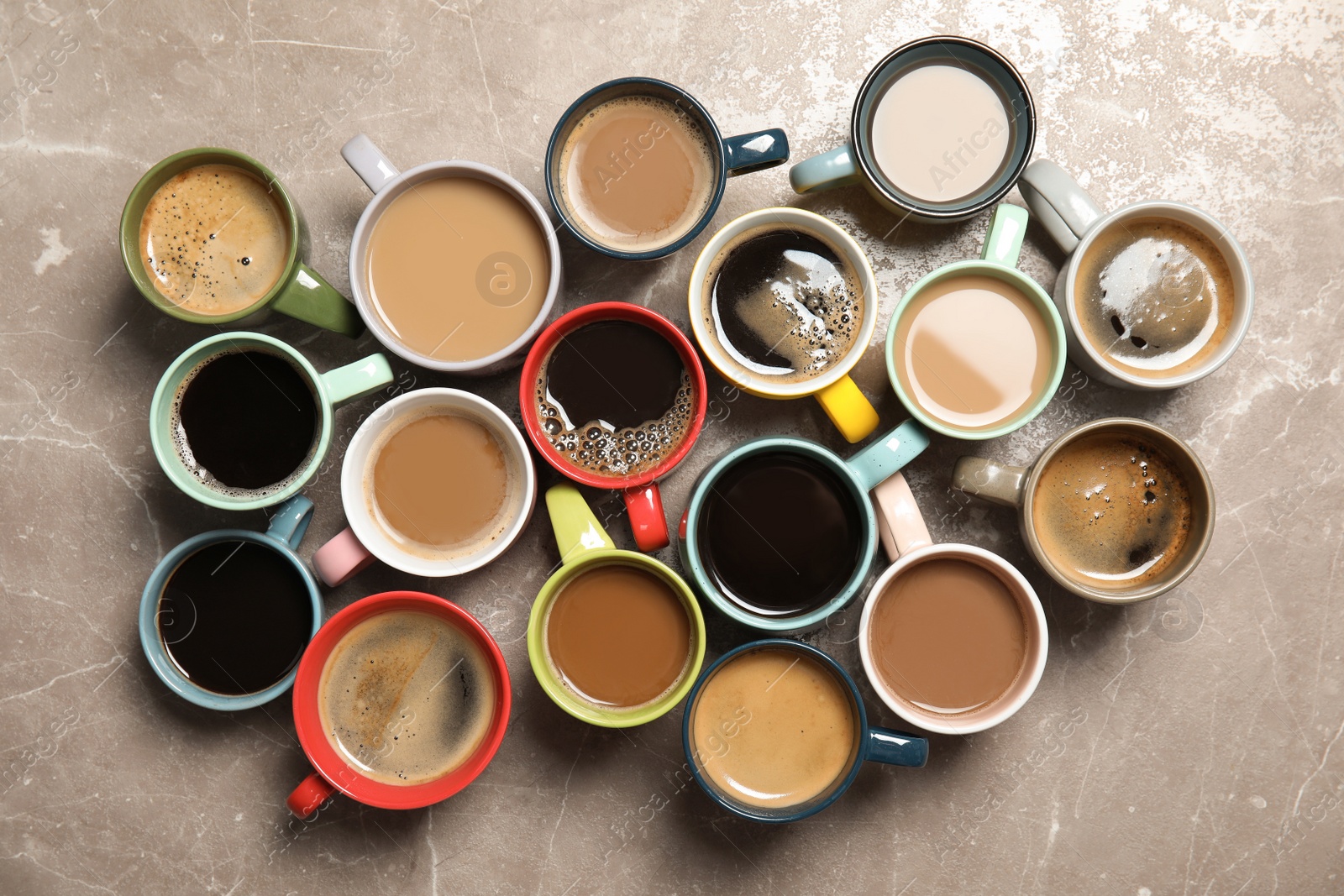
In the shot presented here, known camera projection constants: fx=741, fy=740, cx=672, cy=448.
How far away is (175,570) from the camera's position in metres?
1.68

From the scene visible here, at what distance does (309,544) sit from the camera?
1791 millimetres

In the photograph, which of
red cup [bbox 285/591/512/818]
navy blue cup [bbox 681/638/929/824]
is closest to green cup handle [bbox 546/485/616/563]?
red cup [bbox 285/591/512/818]

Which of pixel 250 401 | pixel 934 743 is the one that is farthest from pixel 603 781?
pixel 250 401

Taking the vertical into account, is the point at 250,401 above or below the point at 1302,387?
below

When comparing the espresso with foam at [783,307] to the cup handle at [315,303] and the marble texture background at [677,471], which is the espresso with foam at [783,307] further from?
the cup handle at [315,303]

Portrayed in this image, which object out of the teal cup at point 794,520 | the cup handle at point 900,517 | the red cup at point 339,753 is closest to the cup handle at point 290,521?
the red cup at point 339,753

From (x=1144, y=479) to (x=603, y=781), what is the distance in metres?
1.43

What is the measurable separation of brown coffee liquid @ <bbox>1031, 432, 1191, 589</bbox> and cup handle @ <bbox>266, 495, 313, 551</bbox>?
1.66 metres

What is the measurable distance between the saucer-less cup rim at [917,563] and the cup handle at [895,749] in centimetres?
4

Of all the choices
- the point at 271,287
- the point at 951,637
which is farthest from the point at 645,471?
the point at 271,287

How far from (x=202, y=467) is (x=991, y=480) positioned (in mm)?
1748

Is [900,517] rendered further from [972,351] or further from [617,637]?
[617,637]

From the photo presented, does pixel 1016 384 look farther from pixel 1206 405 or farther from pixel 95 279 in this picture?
pixel 95 279

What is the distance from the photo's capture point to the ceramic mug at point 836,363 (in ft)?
5.20
